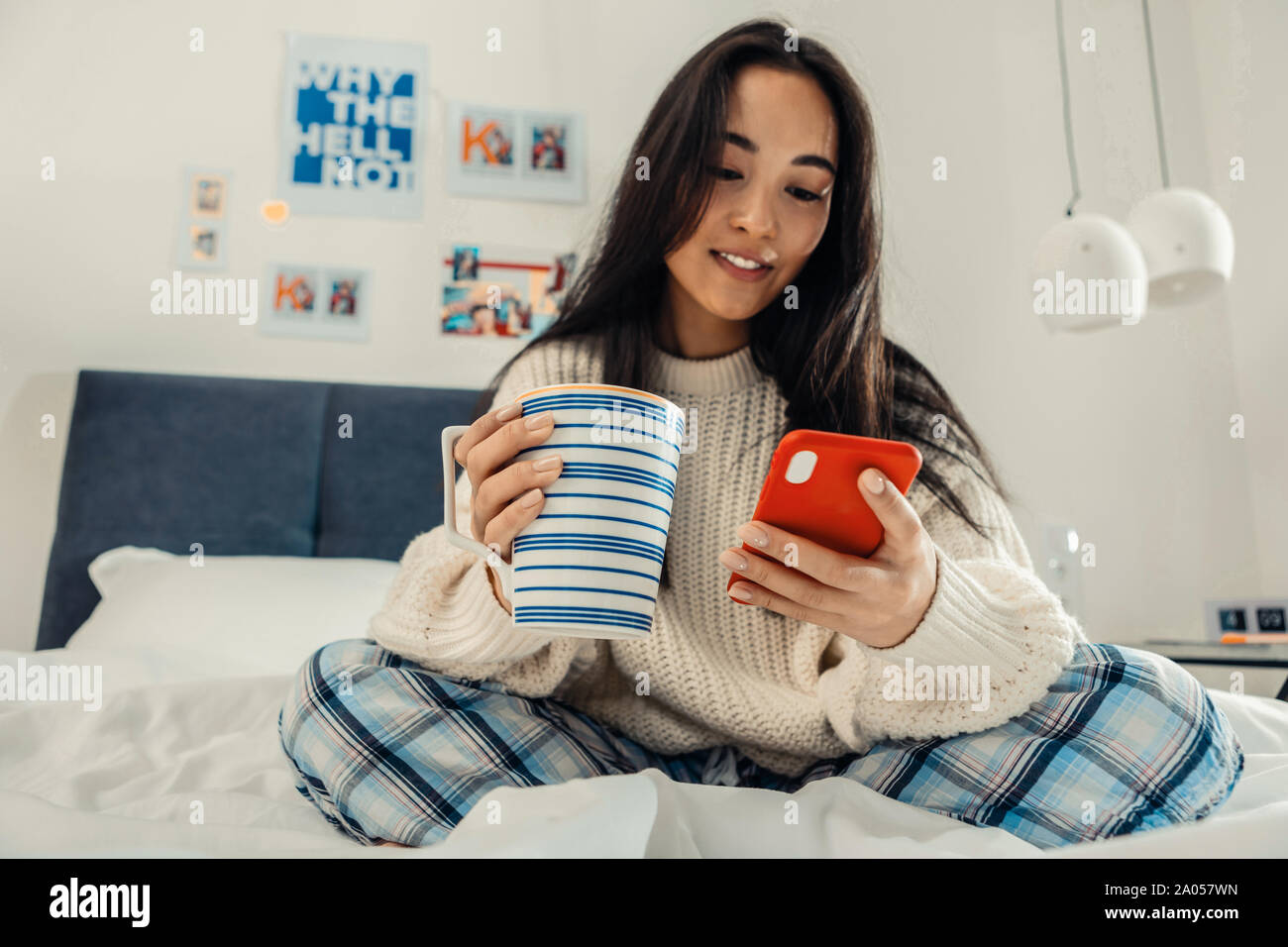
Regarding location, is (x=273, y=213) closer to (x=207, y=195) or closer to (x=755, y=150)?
(x=207, y=195)

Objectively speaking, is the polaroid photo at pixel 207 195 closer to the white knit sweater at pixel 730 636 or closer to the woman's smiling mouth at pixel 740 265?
the white knit sweater at pixel 730 636

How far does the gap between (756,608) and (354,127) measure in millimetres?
1665

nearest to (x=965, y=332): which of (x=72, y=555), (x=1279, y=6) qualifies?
(x=1279, y=6)

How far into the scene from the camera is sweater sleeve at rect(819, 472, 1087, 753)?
0.73 meters

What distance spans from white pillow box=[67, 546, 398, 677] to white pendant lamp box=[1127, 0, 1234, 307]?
5.31ft

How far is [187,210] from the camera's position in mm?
2102

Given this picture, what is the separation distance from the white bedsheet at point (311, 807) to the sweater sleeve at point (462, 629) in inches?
6.9

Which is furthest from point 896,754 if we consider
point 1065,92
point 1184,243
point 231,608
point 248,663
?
point 1065,92

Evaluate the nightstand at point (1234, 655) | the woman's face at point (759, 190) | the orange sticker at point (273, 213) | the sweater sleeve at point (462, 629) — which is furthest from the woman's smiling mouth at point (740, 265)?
the orange sticker at point (273, 213)

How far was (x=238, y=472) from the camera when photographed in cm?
196

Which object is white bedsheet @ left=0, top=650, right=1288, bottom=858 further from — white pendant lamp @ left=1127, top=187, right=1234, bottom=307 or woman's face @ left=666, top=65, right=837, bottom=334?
white pendant lamp @ left=1127, top=187, right=1234, bottom=307

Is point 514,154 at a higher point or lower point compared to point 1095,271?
higher
